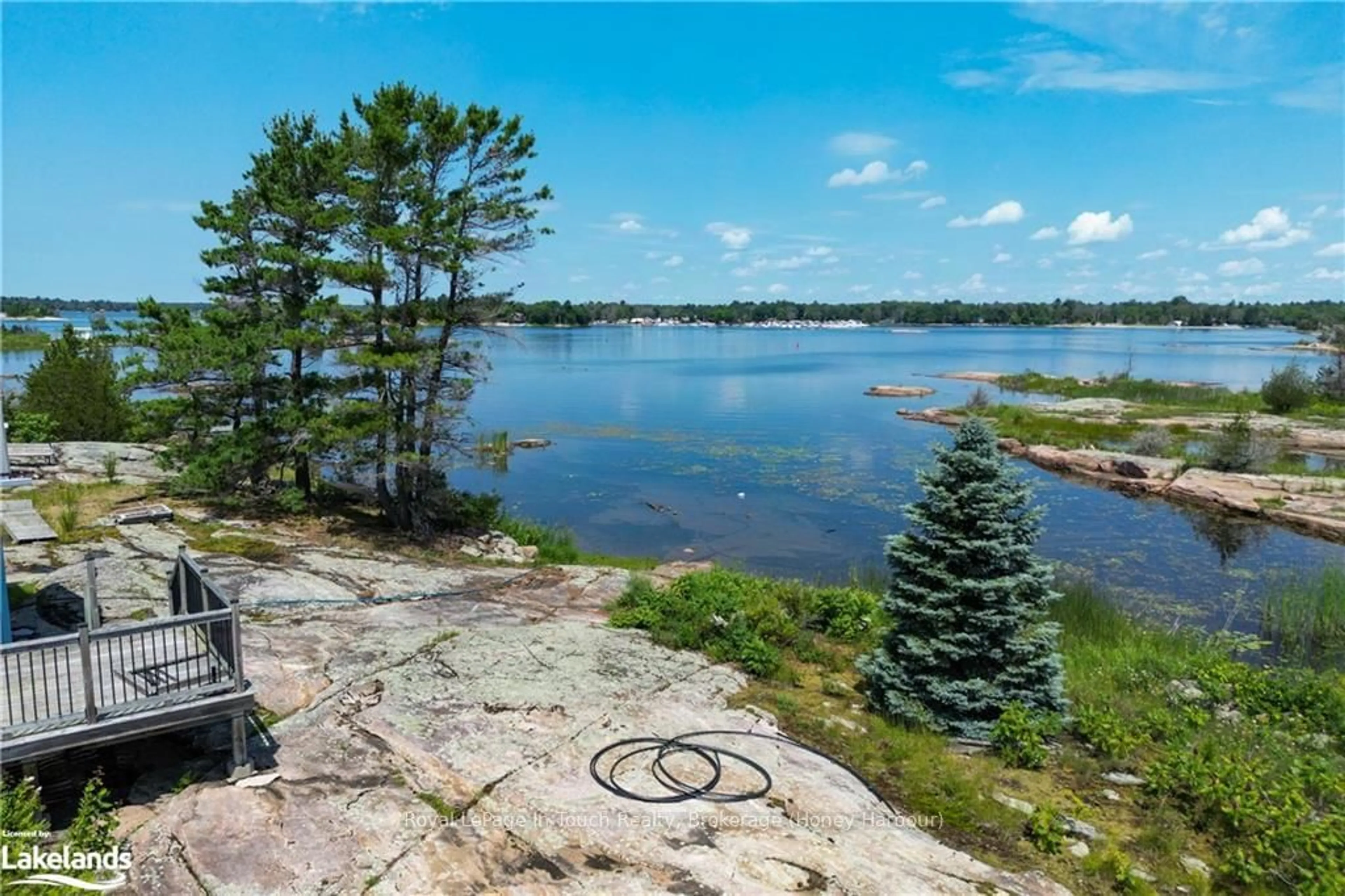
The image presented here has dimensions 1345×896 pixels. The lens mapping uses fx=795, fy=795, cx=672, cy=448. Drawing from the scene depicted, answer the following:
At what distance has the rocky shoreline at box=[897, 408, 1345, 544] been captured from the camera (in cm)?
2330

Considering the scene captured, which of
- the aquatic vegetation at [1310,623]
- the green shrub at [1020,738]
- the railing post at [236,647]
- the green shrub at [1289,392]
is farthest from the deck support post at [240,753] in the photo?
the green shrub at [1289,392]

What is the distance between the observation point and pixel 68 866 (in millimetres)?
4855

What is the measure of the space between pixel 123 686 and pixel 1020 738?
25.1 feet

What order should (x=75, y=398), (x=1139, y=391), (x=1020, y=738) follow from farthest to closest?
(x=1139, y=391), (x=75, y=398), (x=1020, y=738)

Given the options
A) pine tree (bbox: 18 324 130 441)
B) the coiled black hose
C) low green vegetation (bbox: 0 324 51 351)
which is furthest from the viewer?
low green vegetation (bbox: 0 324 51 351)

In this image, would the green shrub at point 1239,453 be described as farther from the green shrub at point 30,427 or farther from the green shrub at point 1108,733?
the green shrub at point 30,427

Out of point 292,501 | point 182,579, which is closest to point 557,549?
point 292,501

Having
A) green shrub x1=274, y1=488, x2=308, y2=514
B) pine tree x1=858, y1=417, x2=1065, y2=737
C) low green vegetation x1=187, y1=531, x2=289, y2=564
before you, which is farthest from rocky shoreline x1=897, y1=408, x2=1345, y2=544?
low green vegetation x1=187, y1=531, x2=289, y2=564

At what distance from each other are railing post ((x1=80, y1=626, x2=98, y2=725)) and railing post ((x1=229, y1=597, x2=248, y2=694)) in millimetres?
830

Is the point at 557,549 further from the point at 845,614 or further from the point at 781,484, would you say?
the point at 781,484

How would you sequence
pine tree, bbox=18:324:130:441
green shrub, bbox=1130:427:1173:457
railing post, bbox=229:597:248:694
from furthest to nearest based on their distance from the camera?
green shrub, bbox=1130:427:1173:457 → pine tree, bbox=18:324:130:441 → railing post, bbox=229:597:248:694

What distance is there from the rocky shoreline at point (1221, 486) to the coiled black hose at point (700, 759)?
56.8 feet

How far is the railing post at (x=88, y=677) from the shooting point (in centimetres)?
521

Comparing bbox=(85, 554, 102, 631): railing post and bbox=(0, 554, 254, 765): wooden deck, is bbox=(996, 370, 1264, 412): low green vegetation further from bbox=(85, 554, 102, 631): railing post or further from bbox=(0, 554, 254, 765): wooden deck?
bbox=(85, 554, 102, 631): railing post
